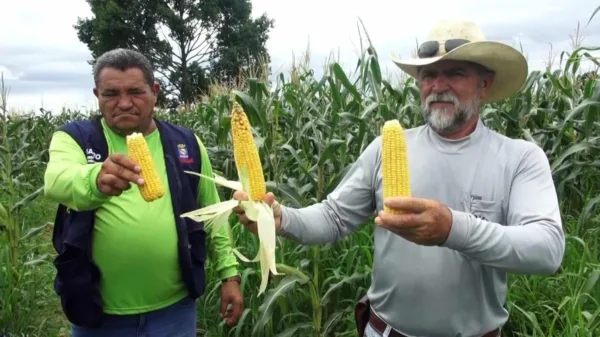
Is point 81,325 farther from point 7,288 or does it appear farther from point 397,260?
point 7,288

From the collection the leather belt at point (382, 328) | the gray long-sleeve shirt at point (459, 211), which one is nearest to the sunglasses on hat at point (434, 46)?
the gray long-sleeve shirt at point (459, 211)

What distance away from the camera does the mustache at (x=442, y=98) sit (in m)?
2.14

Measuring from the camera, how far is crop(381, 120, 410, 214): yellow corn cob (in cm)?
178

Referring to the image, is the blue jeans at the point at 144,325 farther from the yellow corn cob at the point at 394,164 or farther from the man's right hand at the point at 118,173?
the yellow corn cob at the point at 394,164

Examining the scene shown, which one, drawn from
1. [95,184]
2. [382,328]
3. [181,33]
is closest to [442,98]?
[382,328]

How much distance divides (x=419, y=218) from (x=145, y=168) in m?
1.03

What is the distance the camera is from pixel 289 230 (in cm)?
219

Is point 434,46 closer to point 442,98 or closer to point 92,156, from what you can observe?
point 442,98

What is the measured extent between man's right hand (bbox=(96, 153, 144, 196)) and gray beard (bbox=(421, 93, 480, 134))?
112cm

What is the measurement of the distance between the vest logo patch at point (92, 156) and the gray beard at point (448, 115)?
4.45ft

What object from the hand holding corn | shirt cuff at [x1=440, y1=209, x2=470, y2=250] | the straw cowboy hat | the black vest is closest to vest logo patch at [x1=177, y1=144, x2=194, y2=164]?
the black vest

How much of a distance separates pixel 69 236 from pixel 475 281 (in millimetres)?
1619

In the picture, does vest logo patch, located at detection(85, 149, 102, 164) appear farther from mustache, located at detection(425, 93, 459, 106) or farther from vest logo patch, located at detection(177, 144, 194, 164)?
mustache, located at detection(425, 93, 459, 106)

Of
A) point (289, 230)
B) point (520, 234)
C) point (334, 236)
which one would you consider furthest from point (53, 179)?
point (520, 234)
